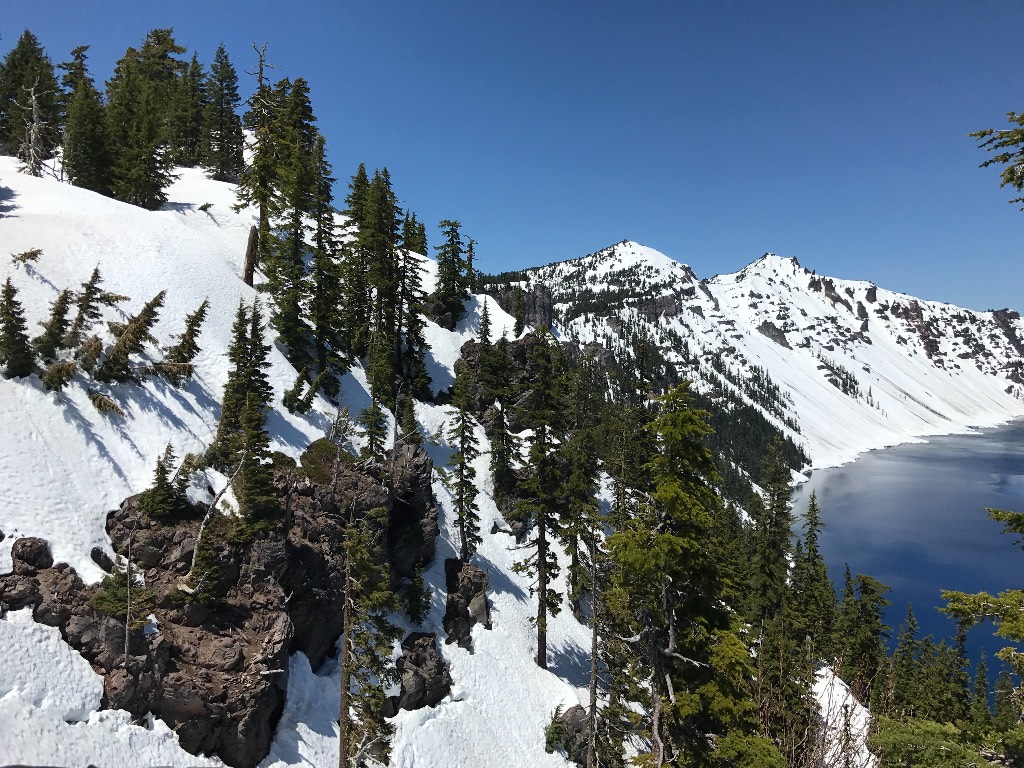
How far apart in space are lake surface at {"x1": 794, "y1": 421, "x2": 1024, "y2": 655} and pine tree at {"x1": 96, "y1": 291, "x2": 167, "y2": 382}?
298 feet

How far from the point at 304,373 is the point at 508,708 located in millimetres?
25475

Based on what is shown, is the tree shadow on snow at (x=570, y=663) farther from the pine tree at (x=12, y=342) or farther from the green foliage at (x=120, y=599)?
the pine tree at (x=12, y=342)

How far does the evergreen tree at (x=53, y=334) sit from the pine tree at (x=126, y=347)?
1.84 meters

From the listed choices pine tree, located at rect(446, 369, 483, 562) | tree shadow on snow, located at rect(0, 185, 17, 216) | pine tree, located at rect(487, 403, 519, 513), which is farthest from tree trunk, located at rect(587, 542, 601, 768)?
tree shadow on snow, located at rect(0, 185, 17, 216)

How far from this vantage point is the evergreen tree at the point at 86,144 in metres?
40.7

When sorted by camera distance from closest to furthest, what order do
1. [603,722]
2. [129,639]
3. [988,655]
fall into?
[129,639], [603,722], [988,655]

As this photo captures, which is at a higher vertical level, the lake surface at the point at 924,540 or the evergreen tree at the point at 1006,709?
the evergreen tree at the point at 1006,709

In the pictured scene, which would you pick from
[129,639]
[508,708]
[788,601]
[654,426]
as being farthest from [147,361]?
[788,601]

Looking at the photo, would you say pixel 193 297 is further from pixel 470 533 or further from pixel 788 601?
pixel 788 601

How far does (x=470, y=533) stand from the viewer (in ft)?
122

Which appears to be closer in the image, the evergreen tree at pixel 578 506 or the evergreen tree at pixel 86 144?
the evergreen tree at pixel 578 506

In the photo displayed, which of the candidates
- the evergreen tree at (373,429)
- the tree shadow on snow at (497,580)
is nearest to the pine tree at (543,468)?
the tree shadow on snow at (497,580)

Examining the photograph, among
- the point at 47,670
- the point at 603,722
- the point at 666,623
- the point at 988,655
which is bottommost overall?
the point at 988,655

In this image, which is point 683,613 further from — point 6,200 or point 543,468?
point 6,200
